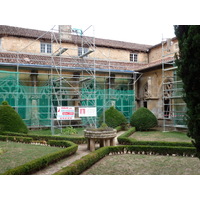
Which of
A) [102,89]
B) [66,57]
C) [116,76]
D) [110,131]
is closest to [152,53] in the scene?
[116,76]

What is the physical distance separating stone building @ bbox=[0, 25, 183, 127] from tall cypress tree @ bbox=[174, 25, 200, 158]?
336 inches

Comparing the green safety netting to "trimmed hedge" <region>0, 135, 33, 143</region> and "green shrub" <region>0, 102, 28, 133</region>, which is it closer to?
"green shrub" <region>0, 102, 28, 133</region>

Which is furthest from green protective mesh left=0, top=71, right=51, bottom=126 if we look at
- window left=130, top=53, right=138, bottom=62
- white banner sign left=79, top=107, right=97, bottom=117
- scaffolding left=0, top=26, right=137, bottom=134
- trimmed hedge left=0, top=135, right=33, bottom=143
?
window left=130, top=53, right=138, bottom=62

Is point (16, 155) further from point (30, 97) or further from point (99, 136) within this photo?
point (30, 97)

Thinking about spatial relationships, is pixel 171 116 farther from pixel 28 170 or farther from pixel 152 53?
pixel 28 170

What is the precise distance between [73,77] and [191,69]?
11.1 metres

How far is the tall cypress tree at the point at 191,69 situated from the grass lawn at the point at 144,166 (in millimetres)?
1702

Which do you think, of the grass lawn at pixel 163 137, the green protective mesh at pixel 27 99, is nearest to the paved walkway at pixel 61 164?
the grass lawn at pixel 163 137

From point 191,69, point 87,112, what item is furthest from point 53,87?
point 191,69

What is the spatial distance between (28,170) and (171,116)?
36.7ft

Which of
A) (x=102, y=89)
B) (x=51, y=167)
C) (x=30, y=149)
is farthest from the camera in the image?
(x=102, y=89)

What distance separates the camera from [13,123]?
39.0 ft

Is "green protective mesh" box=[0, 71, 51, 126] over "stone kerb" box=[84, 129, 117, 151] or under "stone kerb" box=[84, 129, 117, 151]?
over

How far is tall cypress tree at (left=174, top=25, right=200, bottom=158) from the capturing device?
14.4 ft
